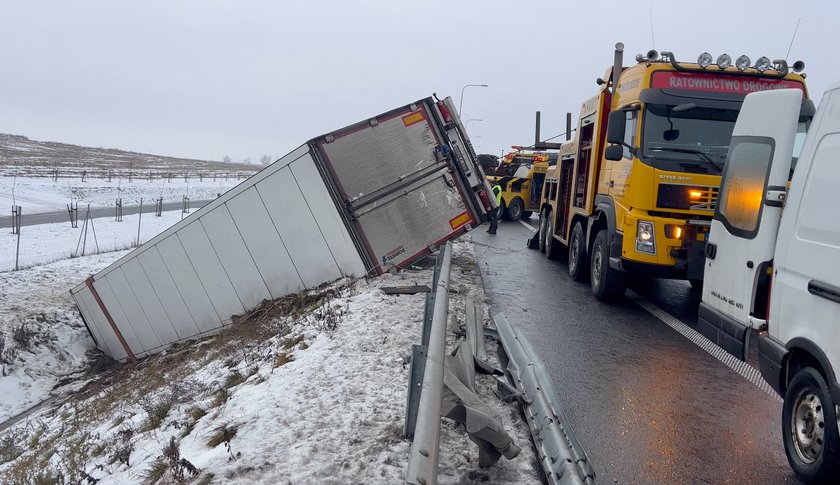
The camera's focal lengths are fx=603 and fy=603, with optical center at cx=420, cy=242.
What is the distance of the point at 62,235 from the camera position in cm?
2134

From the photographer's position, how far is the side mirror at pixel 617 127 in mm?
7438

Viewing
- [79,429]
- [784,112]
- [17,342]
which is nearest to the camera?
[784,112]

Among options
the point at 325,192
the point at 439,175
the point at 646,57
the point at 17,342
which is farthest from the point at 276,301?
the point at 646,57

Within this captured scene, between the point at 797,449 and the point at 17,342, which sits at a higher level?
the point at 17,342

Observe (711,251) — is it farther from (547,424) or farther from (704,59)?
(704,59)

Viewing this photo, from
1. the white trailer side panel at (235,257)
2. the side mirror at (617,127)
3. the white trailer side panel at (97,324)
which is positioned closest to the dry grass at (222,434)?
the side mirror at (617,127)

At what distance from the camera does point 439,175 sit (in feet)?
32.6

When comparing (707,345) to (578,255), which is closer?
(707,345)

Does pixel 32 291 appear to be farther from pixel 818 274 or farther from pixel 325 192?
pixel 818 274

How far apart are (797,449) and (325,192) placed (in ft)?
23.3

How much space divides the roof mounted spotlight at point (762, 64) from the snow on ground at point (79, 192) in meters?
30.7

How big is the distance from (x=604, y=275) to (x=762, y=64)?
10.8 ft

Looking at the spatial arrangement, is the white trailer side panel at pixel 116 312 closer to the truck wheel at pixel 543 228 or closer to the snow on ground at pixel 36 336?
the snow on ground at pixel 36 336

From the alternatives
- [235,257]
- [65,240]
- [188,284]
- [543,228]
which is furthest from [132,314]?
[65,240]
